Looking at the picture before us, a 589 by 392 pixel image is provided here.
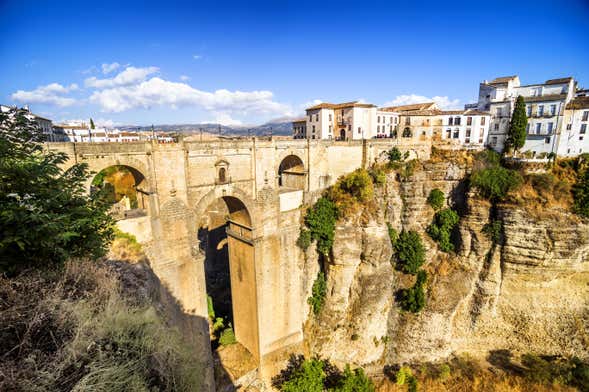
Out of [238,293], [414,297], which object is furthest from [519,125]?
[238,293]

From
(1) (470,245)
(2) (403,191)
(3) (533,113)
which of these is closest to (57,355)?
(2) (403,191)

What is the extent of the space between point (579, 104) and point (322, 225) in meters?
24.8

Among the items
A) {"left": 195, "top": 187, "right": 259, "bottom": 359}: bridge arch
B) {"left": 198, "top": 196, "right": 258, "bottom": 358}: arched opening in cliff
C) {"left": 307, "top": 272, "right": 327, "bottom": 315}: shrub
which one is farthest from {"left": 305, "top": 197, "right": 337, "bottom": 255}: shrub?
{"left": 198, "top": 196, "right": 258, "bottom": 358}: arched opening in cliff

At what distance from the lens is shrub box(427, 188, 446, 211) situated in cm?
2080

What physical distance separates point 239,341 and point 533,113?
3123cm

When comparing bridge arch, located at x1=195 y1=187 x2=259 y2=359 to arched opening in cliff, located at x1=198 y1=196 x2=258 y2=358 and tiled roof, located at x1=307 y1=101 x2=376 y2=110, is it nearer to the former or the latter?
arched opening in cliff, located at x1=198 y1=196 x2=258 y2=358

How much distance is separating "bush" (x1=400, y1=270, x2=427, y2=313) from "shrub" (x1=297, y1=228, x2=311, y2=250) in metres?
7.53

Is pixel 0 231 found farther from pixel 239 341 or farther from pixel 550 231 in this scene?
pixel 550 231

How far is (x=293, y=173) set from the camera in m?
19.2

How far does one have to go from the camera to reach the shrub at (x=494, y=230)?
62.0 feet

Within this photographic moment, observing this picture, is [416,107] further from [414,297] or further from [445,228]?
[414,297]

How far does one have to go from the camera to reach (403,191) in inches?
822

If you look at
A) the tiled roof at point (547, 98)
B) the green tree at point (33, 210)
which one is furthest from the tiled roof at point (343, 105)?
the green tree at point (33, 210)

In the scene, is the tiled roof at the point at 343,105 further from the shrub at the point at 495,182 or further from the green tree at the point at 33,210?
the green tree at the point at 33,210
